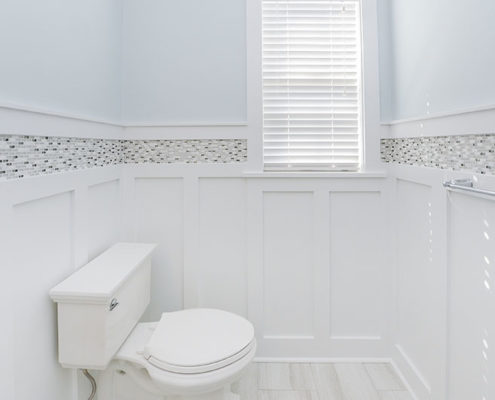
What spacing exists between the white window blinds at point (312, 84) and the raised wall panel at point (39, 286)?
3.54ft

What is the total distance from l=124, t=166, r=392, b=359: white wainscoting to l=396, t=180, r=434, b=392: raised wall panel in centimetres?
12

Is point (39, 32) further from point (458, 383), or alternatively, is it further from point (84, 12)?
point (458, 383)

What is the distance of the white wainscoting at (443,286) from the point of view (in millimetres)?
1182

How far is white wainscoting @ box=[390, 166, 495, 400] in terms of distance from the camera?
1182 millimetres

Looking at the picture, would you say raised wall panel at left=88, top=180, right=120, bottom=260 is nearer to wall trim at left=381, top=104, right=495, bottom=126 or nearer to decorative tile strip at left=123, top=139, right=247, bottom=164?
decorative tile strip at left=123, top=139, right=247, bottom=164

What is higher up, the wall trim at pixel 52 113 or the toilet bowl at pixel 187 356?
the wall trim at pixel 52 113

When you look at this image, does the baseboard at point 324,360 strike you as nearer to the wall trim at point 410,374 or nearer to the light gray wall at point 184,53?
the wall trim at point 410,374

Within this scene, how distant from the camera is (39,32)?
1.22 meters

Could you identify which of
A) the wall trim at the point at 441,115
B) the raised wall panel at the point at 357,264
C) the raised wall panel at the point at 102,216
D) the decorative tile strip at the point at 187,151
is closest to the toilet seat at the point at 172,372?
the raised wall panel at the point at 102,216

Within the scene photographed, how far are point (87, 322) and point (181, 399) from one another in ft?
1.48

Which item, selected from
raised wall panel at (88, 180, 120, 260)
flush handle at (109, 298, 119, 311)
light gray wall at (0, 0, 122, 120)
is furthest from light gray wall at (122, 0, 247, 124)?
flush handle at (109, 298, 119, 311)

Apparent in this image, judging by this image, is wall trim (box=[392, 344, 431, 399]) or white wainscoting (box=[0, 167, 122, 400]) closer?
white wainscoting (box=[0, 167, 122, 400])

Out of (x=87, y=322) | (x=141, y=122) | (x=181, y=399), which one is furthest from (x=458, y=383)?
(x=141, y=122)

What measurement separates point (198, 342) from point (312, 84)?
1.41 meters
